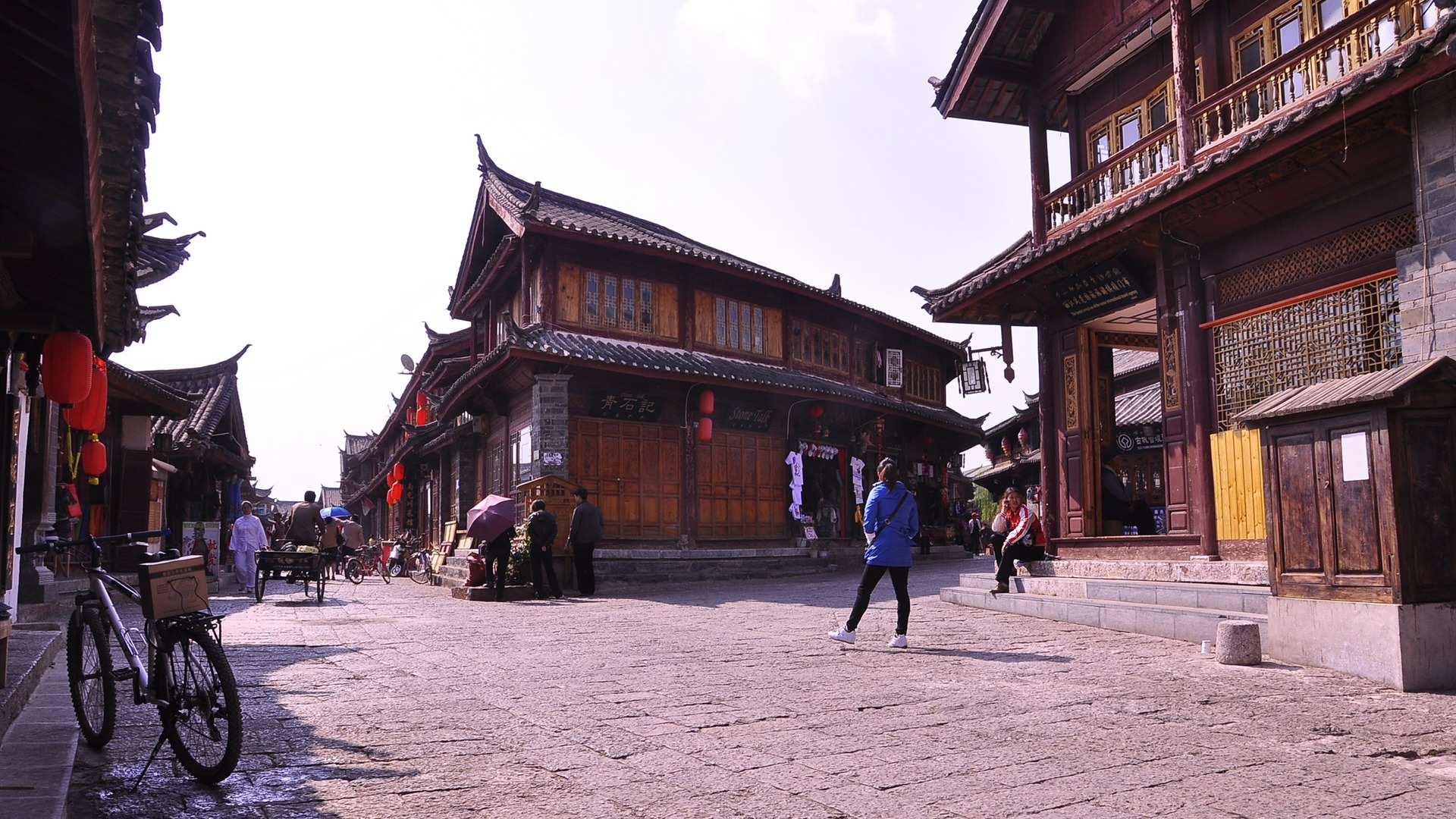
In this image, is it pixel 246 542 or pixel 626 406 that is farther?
pixel 626 406

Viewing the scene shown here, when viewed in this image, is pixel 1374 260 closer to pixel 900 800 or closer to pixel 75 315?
pixel 900 800

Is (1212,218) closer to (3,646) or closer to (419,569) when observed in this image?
(3,646)

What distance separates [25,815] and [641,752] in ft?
7.86

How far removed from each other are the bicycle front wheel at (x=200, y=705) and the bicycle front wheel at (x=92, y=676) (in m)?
0.49

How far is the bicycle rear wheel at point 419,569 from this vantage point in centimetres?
2379

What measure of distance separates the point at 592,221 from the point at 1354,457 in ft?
56.2

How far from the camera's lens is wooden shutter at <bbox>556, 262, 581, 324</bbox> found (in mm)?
18703

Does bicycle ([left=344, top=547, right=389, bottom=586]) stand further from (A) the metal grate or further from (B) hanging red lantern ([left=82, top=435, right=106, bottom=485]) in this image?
(A) the metal grate

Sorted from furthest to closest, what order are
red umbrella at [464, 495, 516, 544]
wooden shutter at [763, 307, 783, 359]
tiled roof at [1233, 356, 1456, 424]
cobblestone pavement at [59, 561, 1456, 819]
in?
wooden shutter at [763, 307, 783, 359], red umbrella at [464, 495, 516, 544], tiled roof at [1233, 356, 1456, 424], cobblestone pavement at [59, 561, 1456, 819]

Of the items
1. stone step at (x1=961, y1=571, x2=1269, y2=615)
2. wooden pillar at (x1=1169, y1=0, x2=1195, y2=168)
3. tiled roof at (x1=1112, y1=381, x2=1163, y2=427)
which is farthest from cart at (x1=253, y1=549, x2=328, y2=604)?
tiled roof at (x1=1112, y1=381, x2=1163, y2=427)

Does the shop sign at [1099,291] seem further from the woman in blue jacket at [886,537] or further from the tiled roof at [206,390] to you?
the tiled roof at [206,390]

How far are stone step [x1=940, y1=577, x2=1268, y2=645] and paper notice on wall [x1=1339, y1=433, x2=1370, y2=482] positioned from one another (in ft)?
4.73

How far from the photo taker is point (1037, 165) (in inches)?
534

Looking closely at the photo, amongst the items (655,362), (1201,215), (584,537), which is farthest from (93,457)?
(1201,215)
